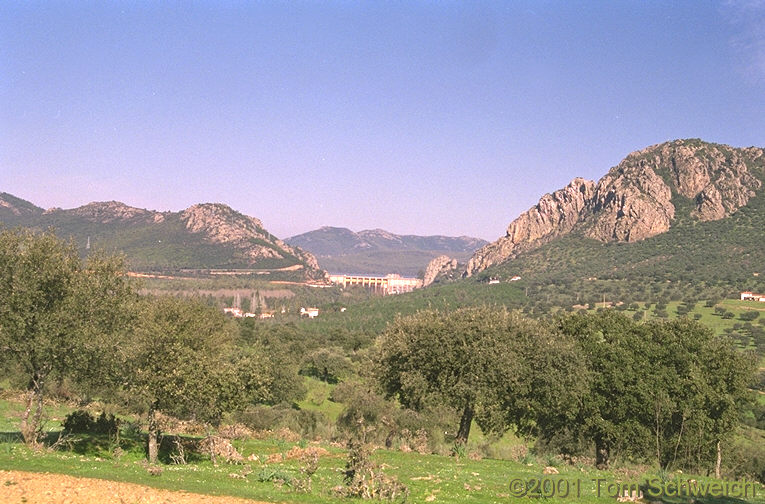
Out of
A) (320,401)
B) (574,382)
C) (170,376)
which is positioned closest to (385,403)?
(574,382)

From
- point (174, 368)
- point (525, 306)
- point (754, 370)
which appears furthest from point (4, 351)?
point (525, 306)

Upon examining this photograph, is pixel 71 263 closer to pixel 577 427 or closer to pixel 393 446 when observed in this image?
pixel 393 446

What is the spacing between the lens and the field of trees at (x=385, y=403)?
68.9 ft

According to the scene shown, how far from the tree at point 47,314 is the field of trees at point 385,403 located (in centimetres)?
6

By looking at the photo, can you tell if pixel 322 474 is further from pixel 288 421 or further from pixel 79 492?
pixel 288 421

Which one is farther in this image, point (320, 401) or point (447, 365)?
point (320, 401)

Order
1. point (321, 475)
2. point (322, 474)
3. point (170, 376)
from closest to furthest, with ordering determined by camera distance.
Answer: point (170, 376) → point (321, 475) → point (322, 474)

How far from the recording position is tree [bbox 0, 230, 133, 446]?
21.6 metres

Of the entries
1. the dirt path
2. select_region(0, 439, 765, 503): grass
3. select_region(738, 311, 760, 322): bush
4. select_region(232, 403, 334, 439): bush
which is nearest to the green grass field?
select_region(0, 439, 765, 503): grass

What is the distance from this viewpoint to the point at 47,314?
72.2 ft

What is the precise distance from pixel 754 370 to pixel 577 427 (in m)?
12.0

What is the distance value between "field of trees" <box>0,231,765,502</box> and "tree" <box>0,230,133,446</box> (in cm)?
6

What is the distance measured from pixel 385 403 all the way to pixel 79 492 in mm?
28309

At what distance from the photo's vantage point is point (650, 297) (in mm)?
168125
